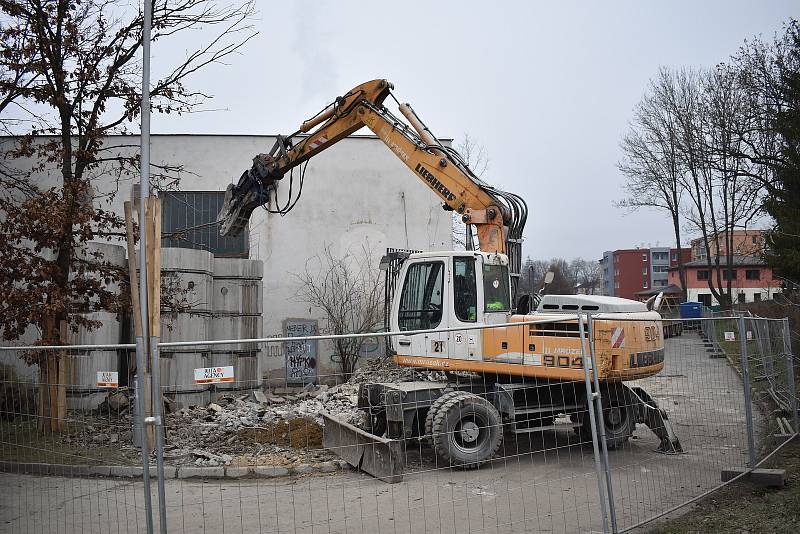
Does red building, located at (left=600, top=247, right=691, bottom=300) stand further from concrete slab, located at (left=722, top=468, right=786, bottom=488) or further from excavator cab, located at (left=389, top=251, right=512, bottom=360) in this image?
concrete slab, located at (left=722, top=468, right=786, bottom=488)

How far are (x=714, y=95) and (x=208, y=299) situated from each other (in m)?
26.3

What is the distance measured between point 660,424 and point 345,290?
16.6 metres

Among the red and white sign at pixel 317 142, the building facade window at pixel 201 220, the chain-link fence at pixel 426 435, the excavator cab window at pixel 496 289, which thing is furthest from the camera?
the building facade window at pixel 201 220

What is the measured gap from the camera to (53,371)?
6.59 metres

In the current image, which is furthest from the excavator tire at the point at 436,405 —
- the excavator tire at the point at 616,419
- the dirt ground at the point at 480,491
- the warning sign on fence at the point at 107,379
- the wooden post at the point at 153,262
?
the wooden post at the point at 153,262

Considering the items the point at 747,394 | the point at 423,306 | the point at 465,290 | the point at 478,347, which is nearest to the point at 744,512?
the point at 747,394

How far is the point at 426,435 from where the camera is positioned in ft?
26.2

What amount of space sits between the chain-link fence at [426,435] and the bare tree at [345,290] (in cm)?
1323

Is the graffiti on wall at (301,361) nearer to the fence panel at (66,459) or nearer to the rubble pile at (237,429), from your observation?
the rubble pile at (237,429)

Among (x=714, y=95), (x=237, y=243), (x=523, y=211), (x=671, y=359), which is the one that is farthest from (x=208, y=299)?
(x=714, y=95)

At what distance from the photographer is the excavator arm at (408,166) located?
428 inches

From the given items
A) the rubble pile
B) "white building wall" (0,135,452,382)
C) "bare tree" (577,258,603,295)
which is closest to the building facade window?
"white building wall" (0,135,452,382)

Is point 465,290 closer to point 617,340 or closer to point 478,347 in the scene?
point 478,347

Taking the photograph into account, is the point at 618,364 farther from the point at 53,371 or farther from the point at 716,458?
the point at 53,371
